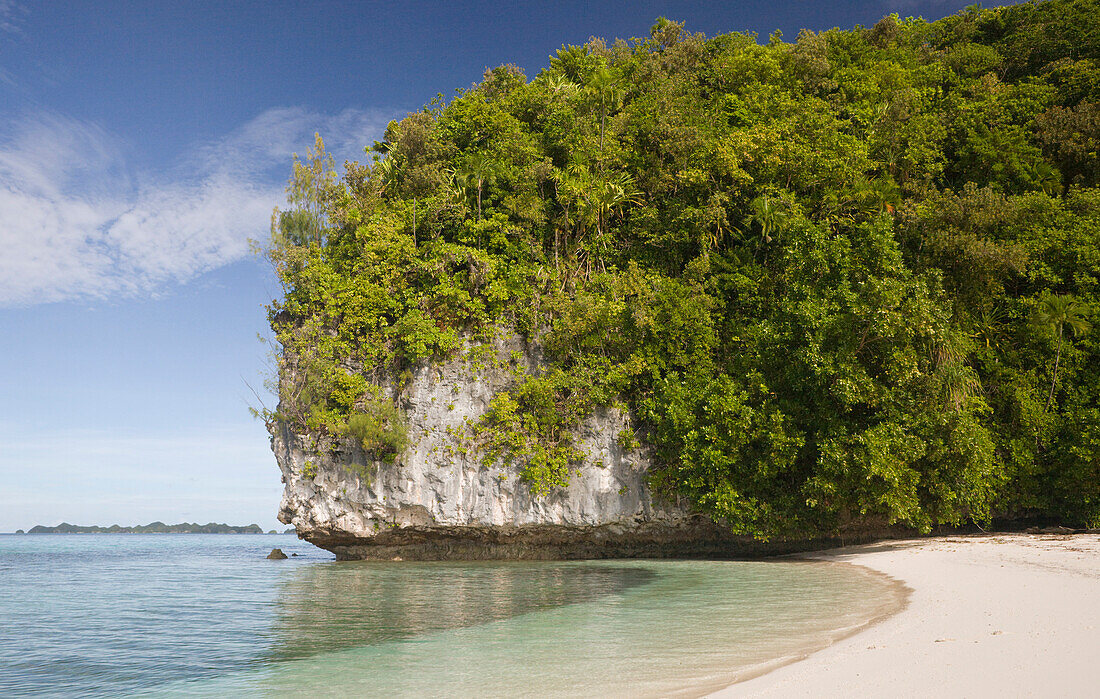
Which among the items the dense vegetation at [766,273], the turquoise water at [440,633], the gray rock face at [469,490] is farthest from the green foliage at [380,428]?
the turquoise water at [440,633]

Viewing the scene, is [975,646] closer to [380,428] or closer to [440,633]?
[440,633]

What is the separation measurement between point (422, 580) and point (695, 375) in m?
10.2

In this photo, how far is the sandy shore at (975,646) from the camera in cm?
469

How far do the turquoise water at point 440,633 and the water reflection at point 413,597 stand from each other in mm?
60

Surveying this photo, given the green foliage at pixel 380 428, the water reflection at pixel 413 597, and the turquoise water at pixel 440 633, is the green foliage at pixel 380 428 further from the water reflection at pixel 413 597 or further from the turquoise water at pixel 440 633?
the turquoise water at pixel 440 633

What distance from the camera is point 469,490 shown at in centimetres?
2119

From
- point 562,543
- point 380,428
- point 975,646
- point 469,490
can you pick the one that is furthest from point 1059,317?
point 380,428

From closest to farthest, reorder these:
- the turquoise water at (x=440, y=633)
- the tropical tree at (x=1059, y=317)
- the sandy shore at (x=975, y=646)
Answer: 1. the sandy shore at (x=975, y=646)
2. the turquoise water at (x=440, y=633)
3. the tropical tree at (x=1059, y=317)

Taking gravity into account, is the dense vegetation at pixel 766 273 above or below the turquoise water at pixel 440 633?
above

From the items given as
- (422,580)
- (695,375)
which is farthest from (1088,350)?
(422,580)

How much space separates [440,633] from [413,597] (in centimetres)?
416

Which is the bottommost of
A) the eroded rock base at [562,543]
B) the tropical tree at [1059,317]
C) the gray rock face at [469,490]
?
the eroded rock base at [562,543]

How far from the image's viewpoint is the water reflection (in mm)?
8914

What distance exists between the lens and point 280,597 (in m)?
13.5
